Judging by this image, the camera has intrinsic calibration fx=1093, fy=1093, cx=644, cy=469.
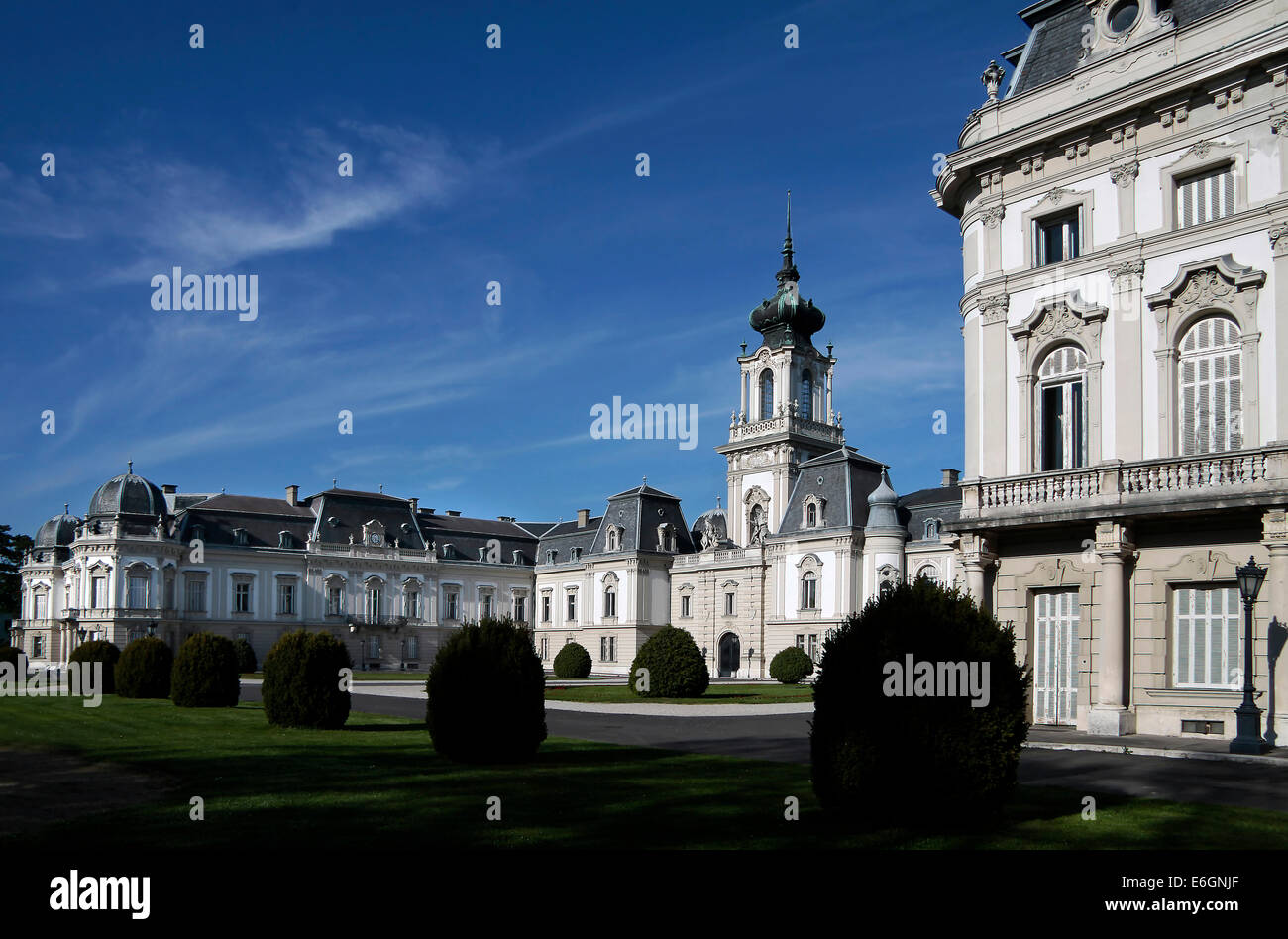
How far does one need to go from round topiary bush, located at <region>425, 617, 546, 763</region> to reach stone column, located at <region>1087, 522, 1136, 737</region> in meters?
11.0

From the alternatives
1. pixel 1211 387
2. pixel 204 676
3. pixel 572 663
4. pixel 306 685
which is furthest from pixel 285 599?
pixel 1211 387

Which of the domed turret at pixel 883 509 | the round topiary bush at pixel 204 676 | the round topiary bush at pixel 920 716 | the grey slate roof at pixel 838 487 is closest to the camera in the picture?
the round topiary bush at pixel 920 716

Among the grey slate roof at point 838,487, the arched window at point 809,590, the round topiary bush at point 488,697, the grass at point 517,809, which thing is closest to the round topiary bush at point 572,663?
the arched window at point 809,590

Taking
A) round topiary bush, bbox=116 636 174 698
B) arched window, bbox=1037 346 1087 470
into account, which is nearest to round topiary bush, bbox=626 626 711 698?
round topiary bush, bbox=116 636 174 698

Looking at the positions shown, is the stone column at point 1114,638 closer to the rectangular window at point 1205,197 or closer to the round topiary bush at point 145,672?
the rectangular window at point 1205,197

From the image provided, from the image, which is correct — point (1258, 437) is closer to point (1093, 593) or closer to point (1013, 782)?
point (1093, 593)

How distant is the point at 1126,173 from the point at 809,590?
43.3 meters

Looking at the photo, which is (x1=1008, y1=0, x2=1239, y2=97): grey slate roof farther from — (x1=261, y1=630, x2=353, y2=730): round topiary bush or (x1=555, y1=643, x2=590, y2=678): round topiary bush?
(x1=555, y1=643, x2=590, y2=678): round topiary bush

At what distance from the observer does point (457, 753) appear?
666 inches

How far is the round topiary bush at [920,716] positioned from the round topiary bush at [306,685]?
44.9ft

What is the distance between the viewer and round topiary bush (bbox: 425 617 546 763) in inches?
655

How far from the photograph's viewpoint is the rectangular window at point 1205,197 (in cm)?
2033

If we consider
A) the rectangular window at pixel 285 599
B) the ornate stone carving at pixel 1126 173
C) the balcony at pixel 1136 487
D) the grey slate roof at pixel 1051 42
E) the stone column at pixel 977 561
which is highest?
the grey slate roof at pixel 1051 42

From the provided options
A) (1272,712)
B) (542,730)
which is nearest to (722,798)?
(542,730)
